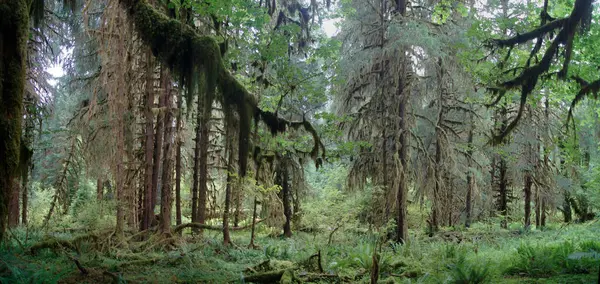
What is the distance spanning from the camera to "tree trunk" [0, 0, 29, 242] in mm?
4672

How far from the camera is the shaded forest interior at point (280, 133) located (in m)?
7.17

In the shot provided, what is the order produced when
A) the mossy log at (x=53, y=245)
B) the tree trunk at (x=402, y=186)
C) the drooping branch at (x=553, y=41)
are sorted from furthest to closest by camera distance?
the tree trunk at (x=402, y=186)
the mossy log at (x=53, y=245)
the drooping branch at (x=553, y=41)

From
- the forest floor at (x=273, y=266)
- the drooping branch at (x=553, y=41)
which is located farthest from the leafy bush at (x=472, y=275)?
the drooping branch at (x=553, y=41)

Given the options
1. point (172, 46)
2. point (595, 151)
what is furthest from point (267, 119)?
point (595, 151)

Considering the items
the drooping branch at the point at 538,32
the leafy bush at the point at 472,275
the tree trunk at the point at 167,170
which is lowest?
the leafy bush at the point at 472,275

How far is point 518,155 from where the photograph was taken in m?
18.4

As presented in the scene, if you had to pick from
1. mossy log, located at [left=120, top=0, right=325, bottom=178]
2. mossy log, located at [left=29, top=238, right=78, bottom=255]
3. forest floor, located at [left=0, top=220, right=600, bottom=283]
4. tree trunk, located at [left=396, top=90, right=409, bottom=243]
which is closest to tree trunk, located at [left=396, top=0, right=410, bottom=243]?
tree trunk, located at [left=396, top=90, right=409, bottom=243]

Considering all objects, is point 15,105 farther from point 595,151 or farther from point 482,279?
point 595,151

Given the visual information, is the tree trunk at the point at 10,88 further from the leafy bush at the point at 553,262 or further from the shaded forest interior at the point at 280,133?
the leafy bush at the point at 553,262

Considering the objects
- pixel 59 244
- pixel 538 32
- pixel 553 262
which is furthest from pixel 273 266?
pixel 538 32

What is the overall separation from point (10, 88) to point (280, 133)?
8.47 meters

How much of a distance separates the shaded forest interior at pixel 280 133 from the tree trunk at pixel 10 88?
0.05ft

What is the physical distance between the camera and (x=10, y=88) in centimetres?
479

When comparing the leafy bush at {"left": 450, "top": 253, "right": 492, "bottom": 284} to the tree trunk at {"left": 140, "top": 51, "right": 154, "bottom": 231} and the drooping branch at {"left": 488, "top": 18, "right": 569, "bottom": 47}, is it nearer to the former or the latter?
the drooping branch at {"left": 488, "top": 18, "right": 569, "bottom": 47}
